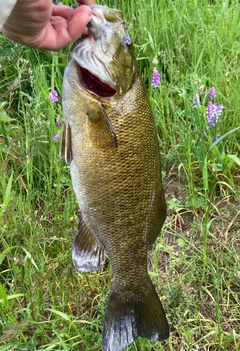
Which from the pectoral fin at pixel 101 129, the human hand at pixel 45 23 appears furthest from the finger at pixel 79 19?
the pectoral fin at pixel 101 129

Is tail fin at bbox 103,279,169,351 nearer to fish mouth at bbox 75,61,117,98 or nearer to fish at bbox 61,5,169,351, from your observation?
fish at bbox 61,5,169,351

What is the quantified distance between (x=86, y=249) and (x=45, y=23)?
738mm

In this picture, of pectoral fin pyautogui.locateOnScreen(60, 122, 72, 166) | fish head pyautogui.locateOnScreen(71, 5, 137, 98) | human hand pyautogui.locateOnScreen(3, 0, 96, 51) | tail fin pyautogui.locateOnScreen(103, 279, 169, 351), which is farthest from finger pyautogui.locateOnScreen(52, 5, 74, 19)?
tail fin pyautogui.locateOnScreen(103, 279, 169, 351)

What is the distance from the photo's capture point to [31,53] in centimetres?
330

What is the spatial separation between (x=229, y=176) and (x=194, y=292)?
2.27 ft

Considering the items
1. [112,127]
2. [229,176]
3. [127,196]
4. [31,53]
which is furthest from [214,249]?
[31,53]

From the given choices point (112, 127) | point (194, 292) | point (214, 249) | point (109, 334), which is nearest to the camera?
point (112, 127)

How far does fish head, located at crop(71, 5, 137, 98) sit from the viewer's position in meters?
1.53

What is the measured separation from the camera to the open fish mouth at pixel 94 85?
1.56m

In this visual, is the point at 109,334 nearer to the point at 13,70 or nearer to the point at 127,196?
the point at 127,196

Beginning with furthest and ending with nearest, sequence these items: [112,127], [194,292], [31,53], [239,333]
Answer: [31,53] → [194,292] → [239,333] → [112,127]

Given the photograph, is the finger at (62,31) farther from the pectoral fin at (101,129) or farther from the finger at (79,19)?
the pectoral fin at (101,129)

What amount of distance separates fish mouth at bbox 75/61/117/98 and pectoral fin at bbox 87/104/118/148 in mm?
67

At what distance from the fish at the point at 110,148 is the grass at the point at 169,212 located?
449 mm
